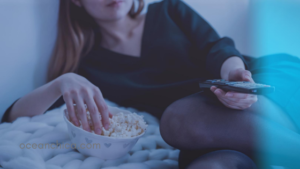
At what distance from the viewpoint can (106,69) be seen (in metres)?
0.92

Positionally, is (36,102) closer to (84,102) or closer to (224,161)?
(84,102)

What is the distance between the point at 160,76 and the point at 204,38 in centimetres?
23

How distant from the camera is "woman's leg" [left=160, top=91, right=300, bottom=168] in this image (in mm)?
448

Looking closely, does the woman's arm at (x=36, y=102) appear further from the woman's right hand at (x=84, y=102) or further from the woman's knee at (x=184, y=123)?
the woman's knee at (x=184, y=123)

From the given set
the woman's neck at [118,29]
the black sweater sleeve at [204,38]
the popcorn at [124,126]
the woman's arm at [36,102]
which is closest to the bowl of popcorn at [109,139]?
the popcorn at [124,126]

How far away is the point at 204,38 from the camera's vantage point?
85cm

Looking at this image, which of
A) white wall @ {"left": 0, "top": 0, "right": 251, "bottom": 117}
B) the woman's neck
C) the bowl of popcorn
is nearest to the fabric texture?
the bowl of popcorn

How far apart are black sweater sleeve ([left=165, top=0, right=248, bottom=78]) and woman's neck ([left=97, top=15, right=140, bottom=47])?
189mm

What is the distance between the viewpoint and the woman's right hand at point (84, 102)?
0.49m

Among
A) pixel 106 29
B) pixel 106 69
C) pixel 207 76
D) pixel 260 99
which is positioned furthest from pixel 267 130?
pixel 106 29

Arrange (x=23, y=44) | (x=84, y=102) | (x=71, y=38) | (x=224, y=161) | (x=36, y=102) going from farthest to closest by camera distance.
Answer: (x=71, y=38) → (x=23, y=44) → (x=36, y=102) → (x=84, y=102) → (x=224, y=161)

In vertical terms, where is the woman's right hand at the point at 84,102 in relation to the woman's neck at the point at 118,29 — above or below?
below

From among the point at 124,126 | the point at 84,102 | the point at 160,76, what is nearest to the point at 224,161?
the point at 124,126

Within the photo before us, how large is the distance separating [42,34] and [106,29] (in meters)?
0.26
